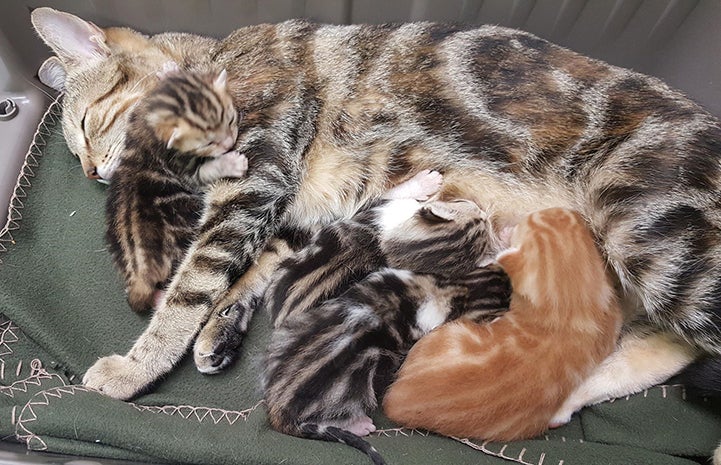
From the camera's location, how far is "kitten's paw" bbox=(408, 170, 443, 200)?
1.66 metres

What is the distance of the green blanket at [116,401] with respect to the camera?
1329mm

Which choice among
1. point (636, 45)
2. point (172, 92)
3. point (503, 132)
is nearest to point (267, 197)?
point (172, 92)

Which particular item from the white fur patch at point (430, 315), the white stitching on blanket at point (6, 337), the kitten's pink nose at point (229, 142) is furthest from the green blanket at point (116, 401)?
the kitten's pink nose at point (229, 142)

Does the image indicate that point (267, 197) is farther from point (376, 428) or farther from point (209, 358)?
point (376, 428)

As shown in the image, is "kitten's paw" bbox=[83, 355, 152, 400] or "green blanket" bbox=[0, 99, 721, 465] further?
"kitten's paw" bbox=[83, 355, 152, 400]

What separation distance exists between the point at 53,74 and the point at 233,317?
40.9 inches

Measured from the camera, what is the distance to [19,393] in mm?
1463

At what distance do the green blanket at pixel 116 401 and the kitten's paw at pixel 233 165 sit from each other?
1.45ft

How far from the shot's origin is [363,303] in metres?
1.45

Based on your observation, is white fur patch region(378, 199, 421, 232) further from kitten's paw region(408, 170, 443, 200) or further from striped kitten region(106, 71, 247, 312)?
striped kitten region(106, 71, 247, 312)

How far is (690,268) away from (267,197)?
1.07m

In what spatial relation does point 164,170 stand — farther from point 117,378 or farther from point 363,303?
point 363,303

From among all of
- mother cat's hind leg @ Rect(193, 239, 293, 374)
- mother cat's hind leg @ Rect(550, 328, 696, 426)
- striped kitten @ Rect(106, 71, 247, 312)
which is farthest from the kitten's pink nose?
mother cat's hind leg @ Rect(550, 328, 696, 426)

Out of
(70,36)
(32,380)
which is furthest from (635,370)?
(70,36)
